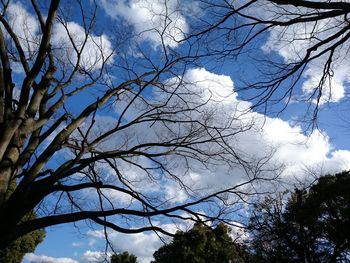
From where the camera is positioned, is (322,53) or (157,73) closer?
(322,53)

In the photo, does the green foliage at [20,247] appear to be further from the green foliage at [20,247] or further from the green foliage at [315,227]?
the green foliage at [315,227]

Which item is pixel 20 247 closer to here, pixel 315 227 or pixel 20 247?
pixel 20 247

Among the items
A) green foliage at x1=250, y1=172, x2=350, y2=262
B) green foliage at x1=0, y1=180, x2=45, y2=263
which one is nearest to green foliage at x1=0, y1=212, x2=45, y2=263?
green foliage at x1=0, y1=180, x2=45, y2=263

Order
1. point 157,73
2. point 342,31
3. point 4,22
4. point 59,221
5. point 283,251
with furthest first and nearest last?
1. point 283,251
2. point 157,73
3. point 4,22
4. point 59,221
5. point 342,31

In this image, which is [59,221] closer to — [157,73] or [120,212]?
[120,212]

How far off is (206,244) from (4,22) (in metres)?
27.7

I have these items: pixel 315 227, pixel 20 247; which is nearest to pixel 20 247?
pixel 20 247

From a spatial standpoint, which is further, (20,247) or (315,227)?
(20,247)

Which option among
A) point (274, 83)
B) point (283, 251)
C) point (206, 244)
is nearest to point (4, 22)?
point (274, 83)

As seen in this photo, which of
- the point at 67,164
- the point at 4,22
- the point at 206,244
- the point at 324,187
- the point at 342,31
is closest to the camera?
the point at 342,31

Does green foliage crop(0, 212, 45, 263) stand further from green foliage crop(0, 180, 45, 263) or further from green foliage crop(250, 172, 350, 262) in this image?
green foliage crop(250, 172, 350, 262)

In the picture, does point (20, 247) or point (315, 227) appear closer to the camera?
point (315, 227)

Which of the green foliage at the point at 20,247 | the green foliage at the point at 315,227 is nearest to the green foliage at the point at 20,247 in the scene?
the green foliage at the point at 20,247

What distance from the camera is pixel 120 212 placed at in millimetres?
5484
